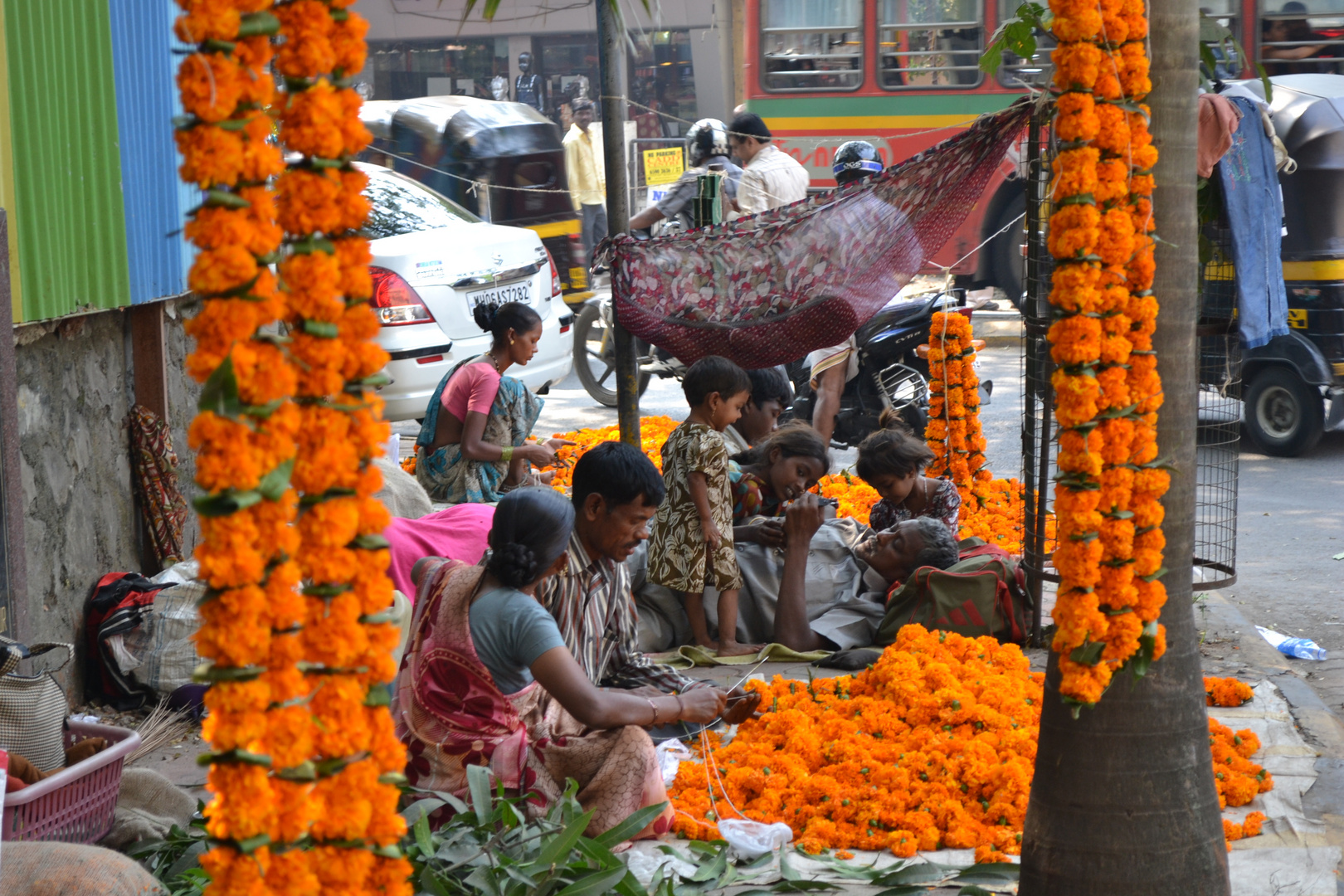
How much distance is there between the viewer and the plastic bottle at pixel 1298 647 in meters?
5.54

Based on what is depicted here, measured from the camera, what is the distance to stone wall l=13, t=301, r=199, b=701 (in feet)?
15.4

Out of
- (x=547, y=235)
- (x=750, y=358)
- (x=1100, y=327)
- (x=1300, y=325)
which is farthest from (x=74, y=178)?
(x=547, y=235)

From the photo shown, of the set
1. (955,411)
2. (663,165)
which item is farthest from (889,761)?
(663,165)

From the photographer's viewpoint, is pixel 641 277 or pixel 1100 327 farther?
pixel 641 277

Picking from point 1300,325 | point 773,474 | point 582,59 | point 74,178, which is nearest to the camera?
point 74,178

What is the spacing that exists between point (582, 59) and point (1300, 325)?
612 inches

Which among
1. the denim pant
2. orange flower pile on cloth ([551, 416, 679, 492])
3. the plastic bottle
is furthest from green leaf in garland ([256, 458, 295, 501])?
the denim pant

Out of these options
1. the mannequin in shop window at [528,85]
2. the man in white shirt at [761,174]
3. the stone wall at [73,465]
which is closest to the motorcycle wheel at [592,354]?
the man in white shirt at [761,174]

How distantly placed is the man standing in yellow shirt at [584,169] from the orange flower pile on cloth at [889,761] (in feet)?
36.1

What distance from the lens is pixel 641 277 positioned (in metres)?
5.89

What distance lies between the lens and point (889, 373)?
8852 millimetres

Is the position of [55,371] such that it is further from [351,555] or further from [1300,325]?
[1300,325]

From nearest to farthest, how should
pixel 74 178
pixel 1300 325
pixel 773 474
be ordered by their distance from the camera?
pixel 74 178 → pixel 773 474 → pixel 1300 325

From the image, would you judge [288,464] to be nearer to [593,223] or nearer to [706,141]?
[706,141]
